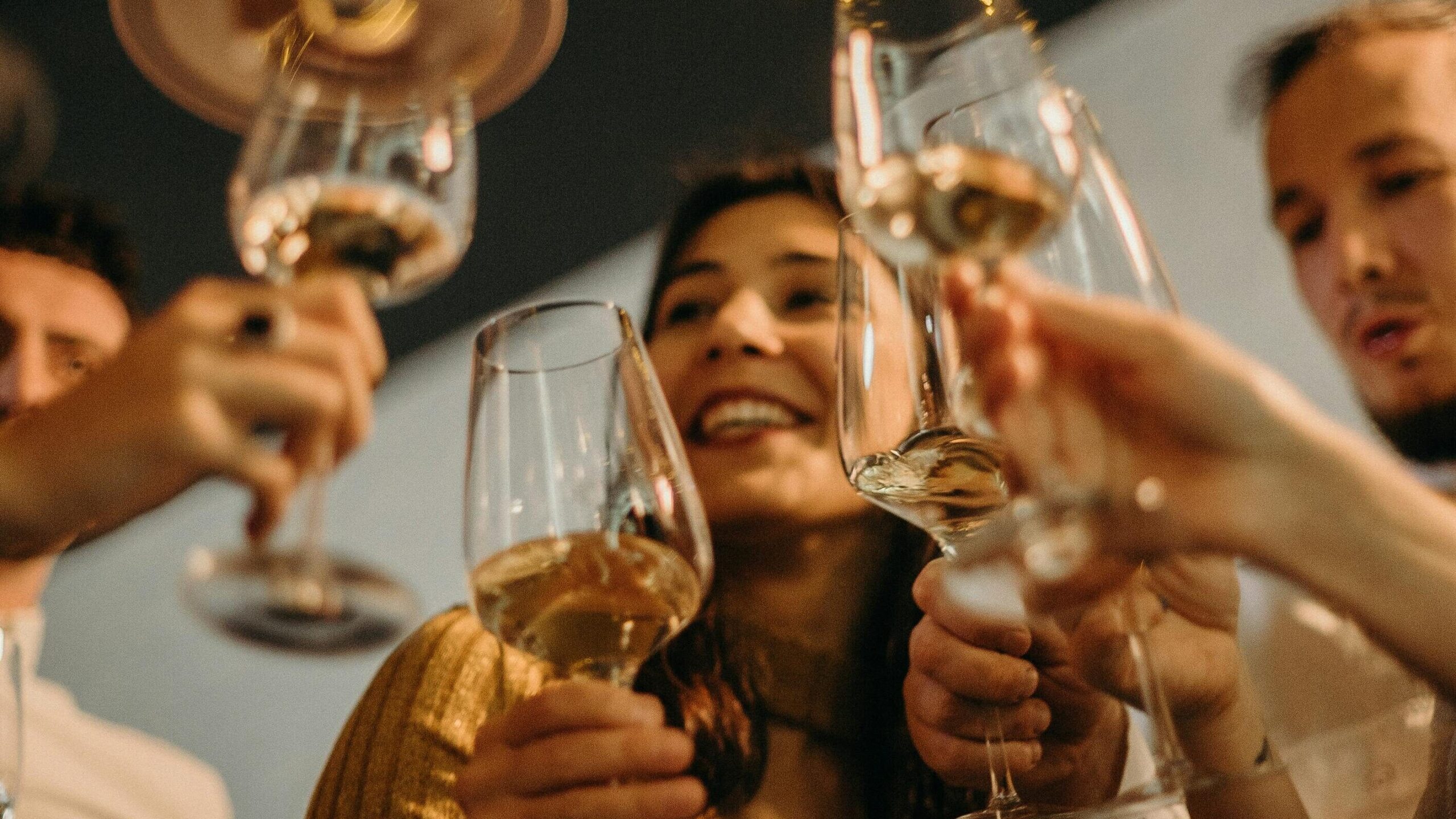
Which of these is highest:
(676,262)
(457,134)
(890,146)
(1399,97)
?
(1399,97)

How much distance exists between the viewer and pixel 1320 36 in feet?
6.48

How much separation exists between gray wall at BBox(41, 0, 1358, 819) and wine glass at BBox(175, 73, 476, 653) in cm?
135

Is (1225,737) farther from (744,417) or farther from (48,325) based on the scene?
(48,325)

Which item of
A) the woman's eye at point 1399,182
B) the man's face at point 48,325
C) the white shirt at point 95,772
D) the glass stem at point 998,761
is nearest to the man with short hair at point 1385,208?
the woman's eye at point 1399,182

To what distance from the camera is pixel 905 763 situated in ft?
3.60

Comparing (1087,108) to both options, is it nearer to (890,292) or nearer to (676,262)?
(890,292)

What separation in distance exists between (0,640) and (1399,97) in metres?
1.92

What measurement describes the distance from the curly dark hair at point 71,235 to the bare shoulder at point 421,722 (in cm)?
118

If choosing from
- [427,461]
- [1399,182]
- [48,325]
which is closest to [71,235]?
[48,325]

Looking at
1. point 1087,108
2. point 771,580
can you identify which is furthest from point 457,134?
point 771,580

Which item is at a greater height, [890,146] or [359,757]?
[890,146]

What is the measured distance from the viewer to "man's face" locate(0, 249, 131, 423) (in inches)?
61.5

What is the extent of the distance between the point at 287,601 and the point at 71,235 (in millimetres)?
1602

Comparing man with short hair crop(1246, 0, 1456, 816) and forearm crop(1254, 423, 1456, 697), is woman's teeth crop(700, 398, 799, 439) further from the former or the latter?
man with short hair crop(1246, 0, 1456, 816)
